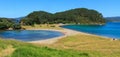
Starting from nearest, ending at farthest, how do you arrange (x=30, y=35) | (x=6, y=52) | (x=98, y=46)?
1. (x=6, y=52)
2. (x=98, y=46)
3. (x=30, y=35)

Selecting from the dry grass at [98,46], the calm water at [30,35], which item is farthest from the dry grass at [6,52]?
the calm water at [30,35]

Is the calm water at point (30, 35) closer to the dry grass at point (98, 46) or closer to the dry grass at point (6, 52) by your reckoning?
the dry grass at point (98, 46)

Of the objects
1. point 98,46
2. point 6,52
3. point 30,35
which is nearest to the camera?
point 6,52

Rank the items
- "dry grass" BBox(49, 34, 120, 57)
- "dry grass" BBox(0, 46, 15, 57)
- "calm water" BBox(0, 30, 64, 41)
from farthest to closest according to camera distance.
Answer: "calm water" BBox(0, 30, 64, 41), "dry grass" BBox(49, 34, 120, 57), "dry grass" BBox(0, 46, 15, 57)

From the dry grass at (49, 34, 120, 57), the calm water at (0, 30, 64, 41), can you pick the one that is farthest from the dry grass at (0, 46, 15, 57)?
the calm water at (0, 30, 64, 41)

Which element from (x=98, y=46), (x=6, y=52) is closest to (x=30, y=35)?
(x=98, y=46)

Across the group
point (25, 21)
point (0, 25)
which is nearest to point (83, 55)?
point (0, 25)

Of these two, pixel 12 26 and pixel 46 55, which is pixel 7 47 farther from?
pixel 12 26

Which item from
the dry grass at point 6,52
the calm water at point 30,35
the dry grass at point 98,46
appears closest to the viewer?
the dry grass at point 6,52

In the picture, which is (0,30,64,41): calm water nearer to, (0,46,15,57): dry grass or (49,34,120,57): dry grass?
(49,34,120,57): dry grass

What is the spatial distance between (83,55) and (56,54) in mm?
2426

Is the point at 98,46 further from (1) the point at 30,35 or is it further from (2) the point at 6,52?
(1) the point at 30,35

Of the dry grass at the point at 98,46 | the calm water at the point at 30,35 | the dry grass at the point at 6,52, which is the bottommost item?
the calm water at the point at 30,35

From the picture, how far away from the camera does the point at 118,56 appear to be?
914 inches
